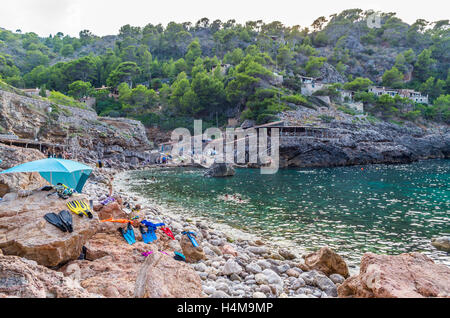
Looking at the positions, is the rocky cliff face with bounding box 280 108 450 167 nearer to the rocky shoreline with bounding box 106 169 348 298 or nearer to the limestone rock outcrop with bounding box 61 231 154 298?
the rocky shoreline with bounding box 106 169 348 298

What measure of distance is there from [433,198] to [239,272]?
67.8ft

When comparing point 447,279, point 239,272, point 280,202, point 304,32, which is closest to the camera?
point 447,279

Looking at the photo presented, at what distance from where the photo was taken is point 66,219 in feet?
18.8

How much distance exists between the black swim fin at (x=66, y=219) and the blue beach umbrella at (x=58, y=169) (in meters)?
2.88

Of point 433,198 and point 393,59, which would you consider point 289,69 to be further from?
point 433,198

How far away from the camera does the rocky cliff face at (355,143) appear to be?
47156mm

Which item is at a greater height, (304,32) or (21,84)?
(304,32)

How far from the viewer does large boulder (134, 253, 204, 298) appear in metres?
3.74

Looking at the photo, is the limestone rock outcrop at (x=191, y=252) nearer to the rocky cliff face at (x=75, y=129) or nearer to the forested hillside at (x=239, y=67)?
the rocky cliff face at (x=75, y=129)

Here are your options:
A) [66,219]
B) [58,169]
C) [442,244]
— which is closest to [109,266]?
[66,219]
